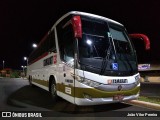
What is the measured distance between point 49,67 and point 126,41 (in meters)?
3.99

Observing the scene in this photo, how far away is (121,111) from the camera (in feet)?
25.8

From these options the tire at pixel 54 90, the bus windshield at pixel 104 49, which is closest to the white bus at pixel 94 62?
the bus windshield at pixel 104 49

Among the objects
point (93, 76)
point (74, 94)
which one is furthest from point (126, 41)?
point (74, 94)

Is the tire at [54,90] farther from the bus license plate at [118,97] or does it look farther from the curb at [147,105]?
the curb at [147,105]

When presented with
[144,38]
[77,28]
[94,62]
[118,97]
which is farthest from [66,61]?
[144,38]

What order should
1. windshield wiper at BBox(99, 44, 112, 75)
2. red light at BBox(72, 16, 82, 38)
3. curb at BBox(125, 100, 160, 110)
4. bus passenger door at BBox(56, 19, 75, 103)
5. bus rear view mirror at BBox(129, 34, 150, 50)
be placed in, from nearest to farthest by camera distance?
red light at BBox(72, 16, 82, 38) → windshield wiper at BBox(99, 44, 112, 75) → bus passenger door at BBox(56, 19, 75, 103) → curb at BBox(125, 100, 160, 110) → bus rear view mirror at BBox(129, 34, 150, 50)

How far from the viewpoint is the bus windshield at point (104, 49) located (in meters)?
7.48

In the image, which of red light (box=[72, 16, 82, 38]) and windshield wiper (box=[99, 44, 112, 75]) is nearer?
red light (box=[72, 16, 82, 38])

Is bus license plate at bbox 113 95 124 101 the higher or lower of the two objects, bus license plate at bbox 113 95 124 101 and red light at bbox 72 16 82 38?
the lower

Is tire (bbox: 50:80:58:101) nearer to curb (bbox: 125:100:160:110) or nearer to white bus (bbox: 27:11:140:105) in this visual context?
white bus (bbox: 27:11:140:105)

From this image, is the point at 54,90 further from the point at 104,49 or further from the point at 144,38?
the point at 144,38

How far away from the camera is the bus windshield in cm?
748

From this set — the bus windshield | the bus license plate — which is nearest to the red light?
the bus windshield

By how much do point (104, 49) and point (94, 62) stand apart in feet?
2.32
